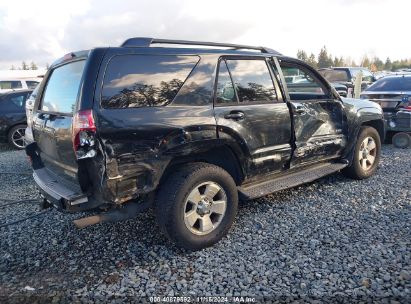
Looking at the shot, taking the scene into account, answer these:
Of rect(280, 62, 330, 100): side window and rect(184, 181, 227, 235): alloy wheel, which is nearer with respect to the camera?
rect(184, 181, 227, 235): alloy wheel

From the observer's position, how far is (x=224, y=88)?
11.6 ft

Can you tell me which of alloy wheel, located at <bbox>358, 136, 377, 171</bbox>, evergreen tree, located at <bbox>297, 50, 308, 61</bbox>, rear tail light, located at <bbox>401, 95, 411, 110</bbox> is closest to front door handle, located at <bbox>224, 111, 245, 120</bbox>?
alloy wheel, located at <bbox>358, 136, 377, 171</bbox>

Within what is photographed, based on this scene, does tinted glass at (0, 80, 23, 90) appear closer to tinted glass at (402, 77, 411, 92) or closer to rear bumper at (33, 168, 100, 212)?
rear bumper at (33, 168, 100, 212)

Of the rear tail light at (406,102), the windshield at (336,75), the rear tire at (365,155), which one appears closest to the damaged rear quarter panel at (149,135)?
the rear tire at (365,155)

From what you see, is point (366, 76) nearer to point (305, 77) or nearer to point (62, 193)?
point (305, 77)

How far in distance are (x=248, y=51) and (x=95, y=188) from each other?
220 cm

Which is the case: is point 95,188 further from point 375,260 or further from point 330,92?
point 330,92

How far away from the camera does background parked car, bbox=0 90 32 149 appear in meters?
9.12

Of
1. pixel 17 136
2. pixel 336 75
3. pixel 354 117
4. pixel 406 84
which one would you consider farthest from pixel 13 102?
pixel 336 75

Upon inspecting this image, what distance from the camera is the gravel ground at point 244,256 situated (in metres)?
2.76

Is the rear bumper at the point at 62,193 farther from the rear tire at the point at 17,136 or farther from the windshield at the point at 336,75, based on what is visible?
the windshield at the point at 336,75

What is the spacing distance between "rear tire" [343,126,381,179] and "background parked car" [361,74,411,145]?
248cm

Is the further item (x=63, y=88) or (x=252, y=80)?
(x=252, y=80)

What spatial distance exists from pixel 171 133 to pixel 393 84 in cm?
697
